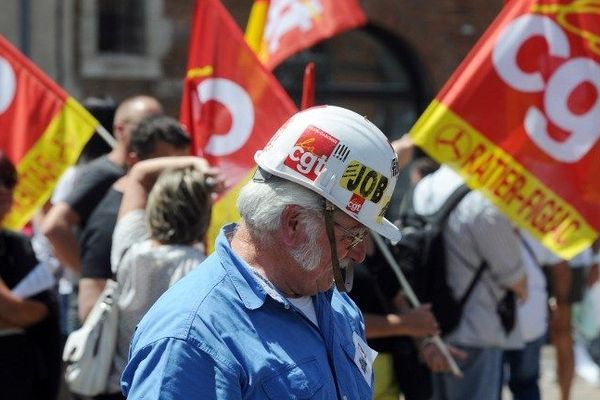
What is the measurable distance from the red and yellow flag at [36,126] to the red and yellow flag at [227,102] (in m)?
0.57

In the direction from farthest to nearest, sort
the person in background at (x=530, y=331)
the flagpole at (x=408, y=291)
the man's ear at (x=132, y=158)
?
the person in background at (x=530, y=331) < the man's ear at (x=132, y=158) < the flagpole at (x=408, y=291)

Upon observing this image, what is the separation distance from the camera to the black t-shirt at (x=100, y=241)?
187 inches

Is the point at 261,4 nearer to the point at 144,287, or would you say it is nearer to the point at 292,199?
the point at 144,287

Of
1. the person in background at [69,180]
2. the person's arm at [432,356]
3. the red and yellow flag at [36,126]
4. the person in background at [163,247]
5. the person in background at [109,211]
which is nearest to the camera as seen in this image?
the person in background at [163,247]

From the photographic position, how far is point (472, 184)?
4.88 metres

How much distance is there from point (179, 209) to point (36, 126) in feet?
5.83

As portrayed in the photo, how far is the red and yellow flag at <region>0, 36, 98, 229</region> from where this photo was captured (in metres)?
5.64

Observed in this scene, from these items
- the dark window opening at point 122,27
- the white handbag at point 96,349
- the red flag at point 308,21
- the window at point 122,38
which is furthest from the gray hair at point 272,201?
the dark window opening at point 122,27

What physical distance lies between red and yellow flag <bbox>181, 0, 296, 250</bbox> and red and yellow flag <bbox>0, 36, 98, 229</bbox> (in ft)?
1.87

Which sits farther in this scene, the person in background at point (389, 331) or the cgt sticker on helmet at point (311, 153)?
the person in background at point (389, 331)

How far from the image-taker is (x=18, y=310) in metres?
4.79

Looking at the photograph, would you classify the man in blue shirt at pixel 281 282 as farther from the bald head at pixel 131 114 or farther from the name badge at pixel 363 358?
the bald head at pixel 131 114

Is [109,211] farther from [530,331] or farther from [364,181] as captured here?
[364,181]

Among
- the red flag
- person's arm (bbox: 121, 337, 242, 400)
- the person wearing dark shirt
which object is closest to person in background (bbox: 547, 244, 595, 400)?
the red flag
